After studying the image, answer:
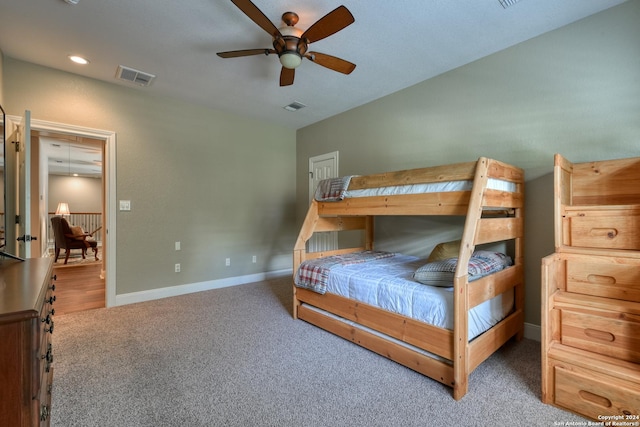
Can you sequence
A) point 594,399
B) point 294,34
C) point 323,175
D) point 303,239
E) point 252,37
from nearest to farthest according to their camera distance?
point 594,399, point 294,34, point 252,37, point 303,239, point 323,175

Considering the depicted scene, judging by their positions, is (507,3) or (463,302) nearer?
(463,302)

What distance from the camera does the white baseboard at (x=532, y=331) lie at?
240 centimetres

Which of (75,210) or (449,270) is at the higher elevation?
(75,210)

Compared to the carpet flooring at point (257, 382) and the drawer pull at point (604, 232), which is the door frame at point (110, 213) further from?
the drawer pull at point (604, 232)

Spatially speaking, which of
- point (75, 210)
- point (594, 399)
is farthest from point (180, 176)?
point (75, 210)

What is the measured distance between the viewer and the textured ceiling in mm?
2064

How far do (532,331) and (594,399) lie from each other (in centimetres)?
105

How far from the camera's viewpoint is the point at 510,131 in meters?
2.58

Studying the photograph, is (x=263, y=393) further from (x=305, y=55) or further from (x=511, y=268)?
(x=305, y=55)

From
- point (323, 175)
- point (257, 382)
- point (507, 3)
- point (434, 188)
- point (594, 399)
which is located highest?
point (507, 3)

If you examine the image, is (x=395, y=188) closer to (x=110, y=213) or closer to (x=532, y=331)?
(x=532, y=331)

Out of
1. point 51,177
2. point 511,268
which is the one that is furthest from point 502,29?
point 51,177

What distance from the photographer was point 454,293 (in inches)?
65.4

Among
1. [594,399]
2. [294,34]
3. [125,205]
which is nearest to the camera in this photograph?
[594,399]
